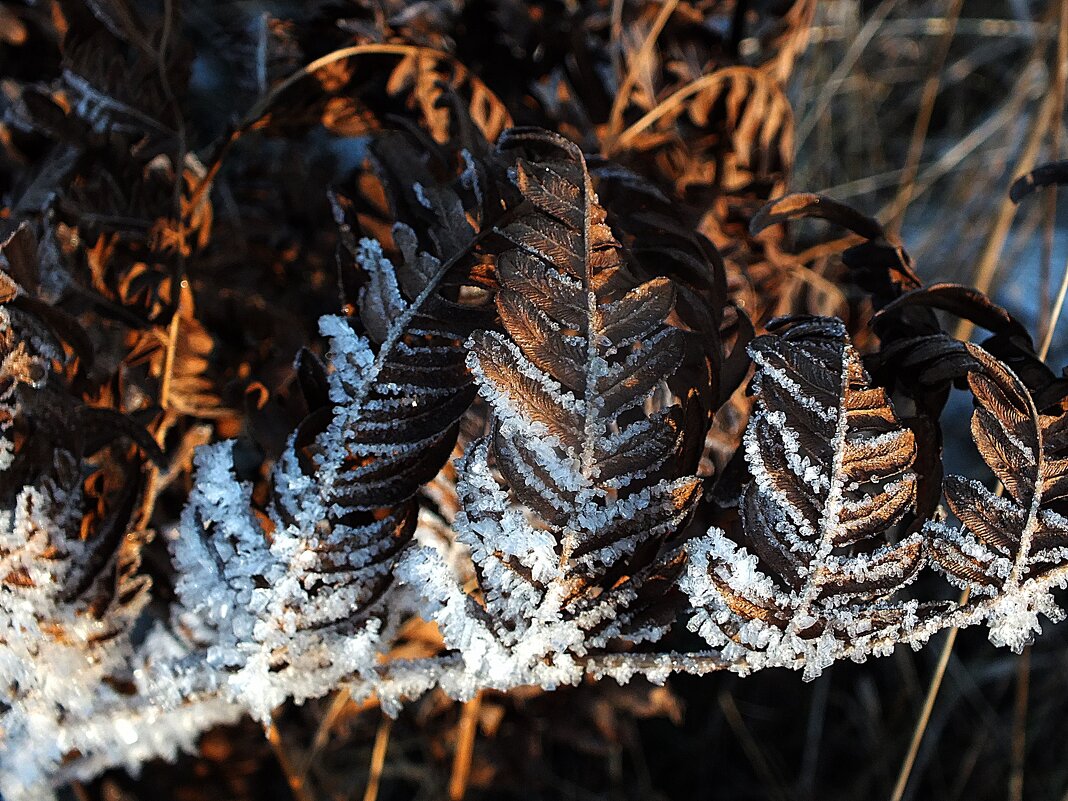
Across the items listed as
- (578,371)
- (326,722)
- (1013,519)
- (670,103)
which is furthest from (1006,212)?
(326,722)

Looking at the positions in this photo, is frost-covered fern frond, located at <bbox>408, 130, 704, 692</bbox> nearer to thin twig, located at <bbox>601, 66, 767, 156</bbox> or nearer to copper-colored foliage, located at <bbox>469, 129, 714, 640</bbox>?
copper-colored foliage, located at <bbox>469, 129, 714, 640</bbox>

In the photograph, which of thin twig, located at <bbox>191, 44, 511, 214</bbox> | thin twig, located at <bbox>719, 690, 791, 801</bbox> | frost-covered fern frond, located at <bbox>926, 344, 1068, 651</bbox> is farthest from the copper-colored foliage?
thin twig, located at <bbox>719, 690, 791, 801</bbox>

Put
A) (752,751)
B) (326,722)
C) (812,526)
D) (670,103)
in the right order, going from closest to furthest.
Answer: (812,526)
(670,103)
(326,722)
(752,751)

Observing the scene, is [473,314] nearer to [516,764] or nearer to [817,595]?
[817,595]

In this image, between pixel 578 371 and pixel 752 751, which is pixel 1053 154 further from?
pixel 752 751

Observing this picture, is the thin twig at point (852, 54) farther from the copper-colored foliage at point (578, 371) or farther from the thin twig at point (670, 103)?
the copper-colored foliage at point (578, 371)

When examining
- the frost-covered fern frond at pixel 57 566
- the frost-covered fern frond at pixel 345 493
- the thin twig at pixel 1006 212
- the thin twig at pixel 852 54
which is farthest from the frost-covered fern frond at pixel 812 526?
the thin twig at pixel 852 54

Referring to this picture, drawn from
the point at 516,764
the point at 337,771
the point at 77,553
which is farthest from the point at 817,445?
the point at 337,771
